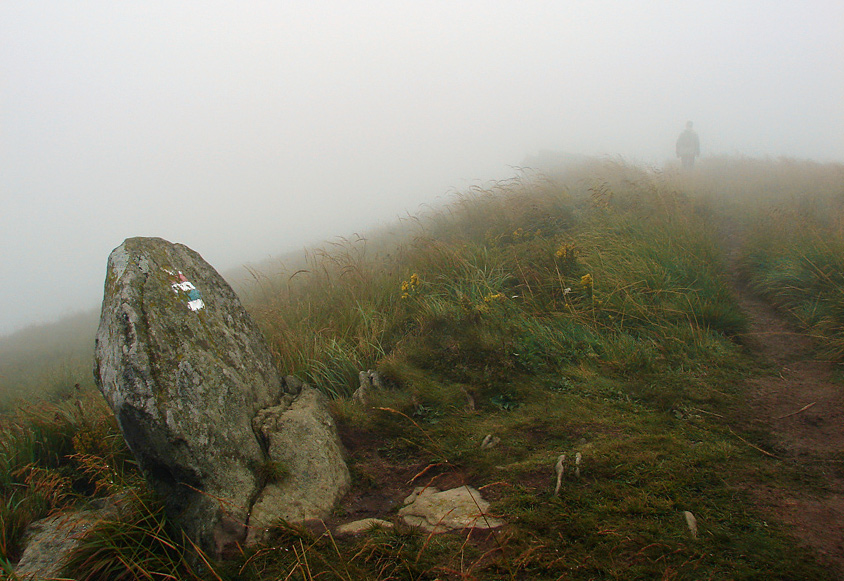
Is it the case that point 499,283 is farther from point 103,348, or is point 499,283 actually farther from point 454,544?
point 103,348

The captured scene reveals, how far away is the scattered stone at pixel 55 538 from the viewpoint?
6.69ft

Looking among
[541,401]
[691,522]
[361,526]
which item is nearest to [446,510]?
[361,526]

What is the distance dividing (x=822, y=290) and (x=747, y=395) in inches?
65.7

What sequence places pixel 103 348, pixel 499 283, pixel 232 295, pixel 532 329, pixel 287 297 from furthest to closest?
pixel 287 297
pixel 499 283
pixel 532 329
pixel 232 295
pixel 103 348

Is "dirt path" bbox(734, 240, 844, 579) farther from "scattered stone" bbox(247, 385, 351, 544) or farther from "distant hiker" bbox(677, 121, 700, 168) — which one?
"distant hiker" bbox(677, 121, 700, 168)

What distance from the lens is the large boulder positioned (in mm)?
2146

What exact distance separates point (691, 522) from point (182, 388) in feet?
7.95

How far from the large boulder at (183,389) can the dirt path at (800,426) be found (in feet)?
7.93

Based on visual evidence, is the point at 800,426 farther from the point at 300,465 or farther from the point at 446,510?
the point at 300,465

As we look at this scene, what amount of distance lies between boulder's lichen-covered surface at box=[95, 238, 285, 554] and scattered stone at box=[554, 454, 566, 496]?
4.93 ft

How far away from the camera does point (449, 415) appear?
313 centimetres

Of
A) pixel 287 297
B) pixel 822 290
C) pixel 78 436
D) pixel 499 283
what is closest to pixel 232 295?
pixel 78 436

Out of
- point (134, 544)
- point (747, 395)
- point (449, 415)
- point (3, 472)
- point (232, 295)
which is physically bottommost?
point (747, 395)

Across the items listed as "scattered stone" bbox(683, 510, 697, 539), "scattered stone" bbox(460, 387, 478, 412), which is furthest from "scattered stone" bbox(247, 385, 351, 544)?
"scattered stone" bbox(683, 510, 697, 539)
